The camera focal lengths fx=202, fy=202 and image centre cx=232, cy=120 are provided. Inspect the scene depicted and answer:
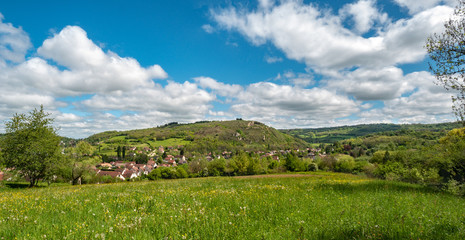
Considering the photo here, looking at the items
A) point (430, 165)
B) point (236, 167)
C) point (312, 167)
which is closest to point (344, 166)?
point (312, 167)

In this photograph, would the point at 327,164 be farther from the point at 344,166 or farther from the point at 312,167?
the point at 312,167

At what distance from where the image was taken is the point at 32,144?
2698cm

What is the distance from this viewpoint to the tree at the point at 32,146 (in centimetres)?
2642

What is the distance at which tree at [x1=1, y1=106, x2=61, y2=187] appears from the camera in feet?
86.7

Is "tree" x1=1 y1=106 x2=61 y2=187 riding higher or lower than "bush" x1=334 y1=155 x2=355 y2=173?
higher

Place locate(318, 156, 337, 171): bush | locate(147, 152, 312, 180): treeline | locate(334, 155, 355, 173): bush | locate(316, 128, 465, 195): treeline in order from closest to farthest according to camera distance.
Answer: locate(316, 128, 465, 195): treeline < locate(147, 152, 312, 180): treeline < locate(334, 155, 355, 173): bush < locate(318, 156, 337, 171): bush

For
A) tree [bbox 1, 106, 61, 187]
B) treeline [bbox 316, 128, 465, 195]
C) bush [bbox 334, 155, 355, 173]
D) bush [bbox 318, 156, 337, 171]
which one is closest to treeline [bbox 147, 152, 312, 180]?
bush [bbox 318, 156, 337, 171]

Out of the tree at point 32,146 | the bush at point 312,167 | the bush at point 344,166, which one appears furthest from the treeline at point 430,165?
the tree at point 32,146

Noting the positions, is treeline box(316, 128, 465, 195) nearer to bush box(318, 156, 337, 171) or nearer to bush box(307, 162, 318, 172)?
bush box(318, 156, 337, 171)

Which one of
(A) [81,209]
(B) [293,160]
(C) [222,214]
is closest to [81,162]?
(A) [81,209]

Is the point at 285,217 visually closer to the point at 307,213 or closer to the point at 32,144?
the point at 307,213

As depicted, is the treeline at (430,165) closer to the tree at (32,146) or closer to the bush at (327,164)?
the bush at (327,164)

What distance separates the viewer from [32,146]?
26953mm

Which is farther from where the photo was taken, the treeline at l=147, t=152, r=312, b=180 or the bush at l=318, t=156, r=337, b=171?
the bush at l=318, t=156, r=337, b=171
